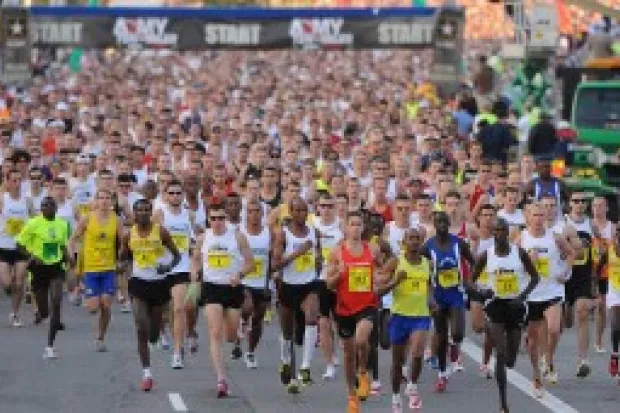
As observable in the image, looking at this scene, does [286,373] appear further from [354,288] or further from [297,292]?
[354,288]

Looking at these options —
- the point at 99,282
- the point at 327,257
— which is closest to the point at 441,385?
the point at 327,257

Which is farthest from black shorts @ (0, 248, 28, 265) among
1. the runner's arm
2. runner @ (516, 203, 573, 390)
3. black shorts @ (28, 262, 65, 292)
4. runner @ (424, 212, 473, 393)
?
the runner's arm

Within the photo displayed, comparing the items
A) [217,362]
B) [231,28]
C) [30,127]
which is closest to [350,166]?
[30,127]

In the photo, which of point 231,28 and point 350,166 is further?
point 231,28

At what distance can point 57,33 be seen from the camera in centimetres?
4794

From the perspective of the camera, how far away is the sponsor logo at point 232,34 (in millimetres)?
48594

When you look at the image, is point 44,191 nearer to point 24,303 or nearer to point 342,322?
point 24,303

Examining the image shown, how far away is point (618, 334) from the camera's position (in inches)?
947

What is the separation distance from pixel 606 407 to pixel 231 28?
88.3 feet

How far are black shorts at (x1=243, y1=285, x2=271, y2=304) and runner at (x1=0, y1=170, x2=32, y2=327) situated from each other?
4937 millimetres

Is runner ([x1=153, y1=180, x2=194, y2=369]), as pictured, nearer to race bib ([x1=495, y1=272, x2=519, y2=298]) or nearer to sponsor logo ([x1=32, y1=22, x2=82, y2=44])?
race bib ([x1=495, y1=272, x2=519, y2=298])

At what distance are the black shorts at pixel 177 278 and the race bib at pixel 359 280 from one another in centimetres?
252

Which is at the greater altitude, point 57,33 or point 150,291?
point 57,33

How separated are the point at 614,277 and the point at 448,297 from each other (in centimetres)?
175
